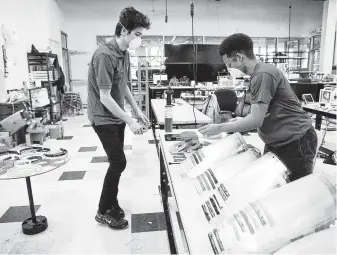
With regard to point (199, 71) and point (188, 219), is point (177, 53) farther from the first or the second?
point (188, 219)

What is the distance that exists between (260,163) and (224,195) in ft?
0.46

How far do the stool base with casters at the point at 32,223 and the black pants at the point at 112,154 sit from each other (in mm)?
452

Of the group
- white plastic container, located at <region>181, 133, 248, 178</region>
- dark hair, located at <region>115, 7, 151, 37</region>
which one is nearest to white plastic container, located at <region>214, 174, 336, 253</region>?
white plastic container, located at <region>181, 133, 248, 178</region>

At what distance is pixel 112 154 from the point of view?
6.20ft

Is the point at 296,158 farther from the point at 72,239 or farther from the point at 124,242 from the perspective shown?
the point at 72,239

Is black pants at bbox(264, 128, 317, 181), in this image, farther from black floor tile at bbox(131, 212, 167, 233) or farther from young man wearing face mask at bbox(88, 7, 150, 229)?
black floor tile at bbox(131, 212, 167, 233)

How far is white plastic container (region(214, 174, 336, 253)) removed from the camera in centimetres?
63

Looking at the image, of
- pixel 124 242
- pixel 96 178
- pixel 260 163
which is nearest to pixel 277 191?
pixel 260 163

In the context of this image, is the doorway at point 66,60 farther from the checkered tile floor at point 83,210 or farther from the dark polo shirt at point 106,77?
the dark polo shirt at point 106,77

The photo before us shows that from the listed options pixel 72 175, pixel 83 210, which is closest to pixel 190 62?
pixel 72 175

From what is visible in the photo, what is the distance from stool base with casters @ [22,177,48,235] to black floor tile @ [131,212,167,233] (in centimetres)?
63

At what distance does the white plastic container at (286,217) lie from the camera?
0.63 m

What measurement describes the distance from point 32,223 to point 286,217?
194 centimetres

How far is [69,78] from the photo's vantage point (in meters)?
9.02
